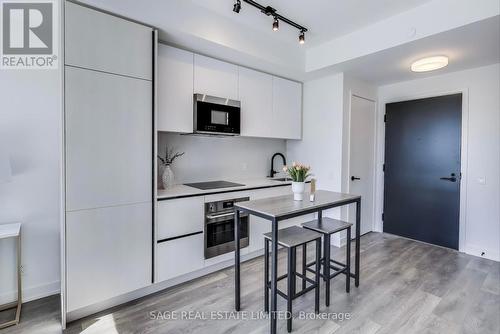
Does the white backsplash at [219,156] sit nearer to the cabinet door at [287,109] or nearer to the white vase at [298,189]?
the cabinet door at [287,109]

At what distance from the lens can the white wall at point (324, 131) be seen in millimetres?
3559

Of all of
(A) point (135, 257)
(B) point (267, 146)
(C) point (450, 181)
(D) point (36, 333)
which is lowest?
(D) point (36, 333)

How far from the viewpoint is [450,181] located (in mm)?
3510

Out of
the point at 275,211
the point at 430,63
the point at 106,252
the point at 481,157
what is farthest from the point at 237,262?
the point at 481,157

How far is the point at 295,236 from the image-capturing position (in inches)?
81.7

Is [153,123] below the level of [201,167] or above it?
above

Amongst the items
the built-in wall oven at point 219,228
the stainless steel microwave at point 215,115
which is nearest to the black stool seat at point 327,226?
the built-in wall oven at point 219,228

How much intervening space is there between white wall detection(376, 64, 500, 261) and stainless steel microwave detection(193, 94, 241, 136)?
2.99 metres

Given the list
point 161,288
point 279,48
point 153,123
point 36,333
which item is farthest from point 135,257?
point 279,48

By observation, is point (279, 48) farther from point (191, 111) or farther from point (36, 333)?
point (36, 333)

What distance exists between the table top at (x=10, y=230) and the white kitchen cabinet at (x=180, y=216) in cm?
104

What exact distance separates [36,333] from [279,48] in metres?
3.54

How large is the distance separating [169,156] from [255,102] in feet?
4.30

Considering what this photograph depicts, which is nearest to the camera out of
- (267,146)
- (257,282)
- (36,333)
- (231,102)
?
(36,333)
